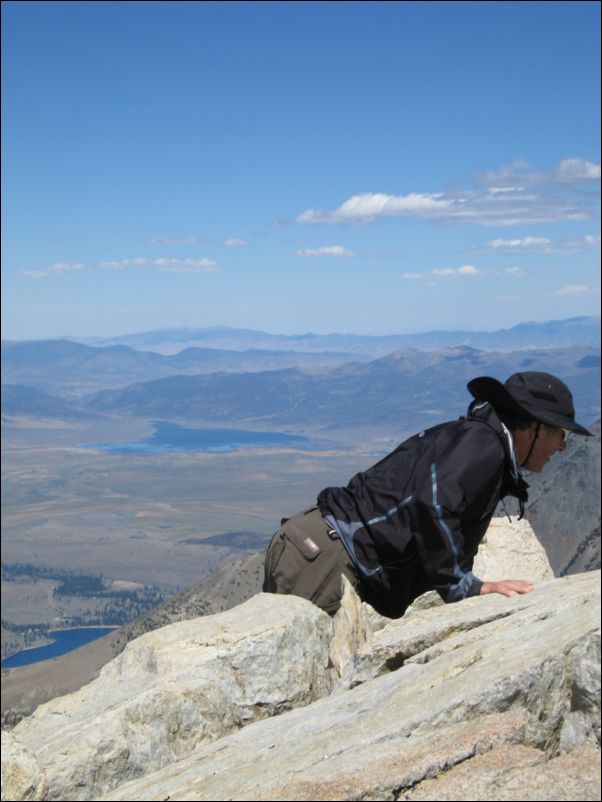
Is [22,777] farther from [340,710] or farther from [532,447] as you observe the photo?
[532,447]

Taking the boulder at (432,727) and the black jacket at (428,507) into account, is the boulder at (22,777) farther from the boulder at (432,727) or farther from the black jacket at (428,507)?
the black jacket at (428,507)

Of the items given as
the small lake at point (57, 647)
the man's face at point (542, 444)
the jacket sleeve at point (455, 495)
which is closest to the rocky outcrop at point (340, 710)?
the jacket sleeve at point (455, 495)

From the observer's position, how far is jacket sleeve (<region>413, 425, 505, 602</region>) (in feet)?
25.4

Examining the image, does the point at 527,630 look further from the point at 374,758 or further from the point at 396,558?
the point at 374,758

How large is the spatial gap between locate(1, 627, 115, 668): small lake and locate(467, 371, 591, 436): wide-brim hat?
174 m

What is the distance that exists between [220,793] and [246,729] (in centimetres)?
219

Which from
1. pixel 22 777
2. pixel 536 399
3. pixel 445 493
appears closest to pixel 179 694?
pixel 22 777

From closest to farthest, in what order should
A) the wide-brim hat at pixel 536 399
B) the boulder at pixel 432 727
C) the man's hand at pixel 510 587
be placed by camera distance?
the boulder at pixel 432 727 < the wide-brim hat at pixel 536 399 < the man's hand at pixel 510 587

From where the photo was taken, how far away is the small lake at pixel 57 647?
173125 mm

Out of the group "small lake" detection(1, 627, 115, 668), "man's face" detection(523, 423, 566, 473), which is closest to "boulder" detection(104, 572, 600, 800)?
"man's face" detection(523, 423, 566, 473)

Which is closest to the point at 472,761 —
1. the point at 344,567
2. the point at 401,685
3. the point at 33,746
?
the point at 401,685

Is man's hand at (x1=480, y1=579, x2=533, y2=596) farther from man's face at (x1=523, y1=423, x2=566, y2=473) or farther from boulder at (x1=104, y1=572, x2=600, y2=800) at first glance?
man's face at (x1=523, y1=423, x2=566, y2=473)

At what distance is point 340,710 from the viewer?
7730 mm

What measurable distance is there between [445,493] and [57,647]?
19219 cm
